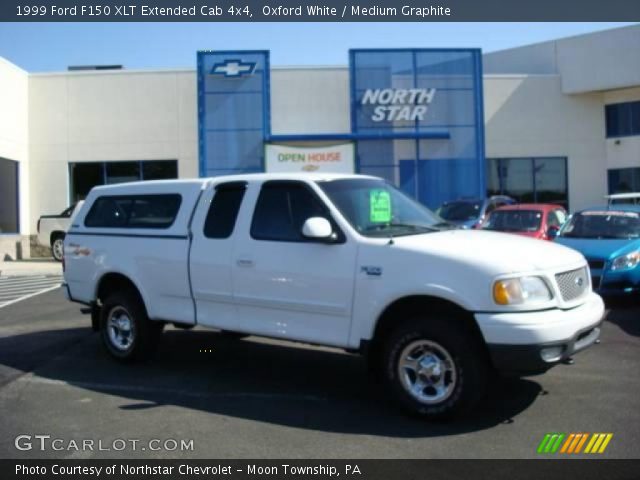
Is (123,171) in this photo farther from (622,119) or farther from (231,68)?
A: (622,119)

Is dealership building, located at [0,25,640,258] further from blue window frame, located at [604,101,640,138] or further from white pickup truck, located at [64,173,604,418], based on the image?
white pickup truck, located at [64,173,604,418]

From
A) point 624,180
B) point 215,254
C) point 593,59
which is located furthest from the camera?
point 624,180

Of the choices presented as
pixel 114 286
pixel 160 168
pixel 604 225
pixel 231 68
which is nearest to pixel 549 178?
pixel 231 68

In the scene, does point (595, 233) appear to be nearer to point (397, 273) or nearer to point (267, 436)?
point (397, 273)

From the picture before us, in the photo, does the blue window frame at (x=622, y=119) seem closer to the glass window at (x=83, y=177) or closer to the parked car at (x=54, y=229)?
the glass window at (x=83, y=177)

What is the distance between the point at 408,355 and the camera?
5227 millimetres

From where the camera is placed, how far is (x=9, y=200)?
24.0 metres

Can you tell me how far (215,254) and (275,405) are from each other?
1556mm

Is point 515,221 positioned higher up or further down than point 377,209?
higher up

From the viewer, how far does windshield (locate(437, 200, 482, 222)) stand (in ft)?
56.1

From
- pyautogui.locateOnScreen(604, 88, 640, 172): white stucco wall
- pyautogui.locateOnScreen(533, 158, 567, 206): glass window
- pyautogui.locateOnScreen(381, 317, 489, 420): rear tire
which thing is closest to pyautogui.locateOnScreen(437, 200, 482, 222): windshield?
pyautogui.locateOnScreen(533, 158, 567, 206): glass window

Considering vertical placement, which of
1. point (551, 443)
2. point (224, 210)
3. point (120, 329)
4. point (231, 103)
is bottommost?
point (551, 443)

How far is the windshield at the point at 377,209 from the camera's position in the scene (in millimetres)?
5730
